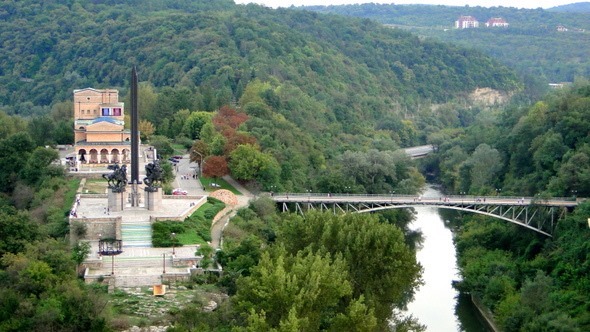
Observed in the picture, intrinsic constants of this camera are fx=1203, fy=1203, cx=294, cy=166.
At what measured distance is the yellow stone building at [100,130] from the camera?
75.8 metres

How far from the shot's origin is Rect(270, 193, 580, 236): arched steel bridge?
218 ft

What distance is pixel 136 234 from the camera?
55281mm

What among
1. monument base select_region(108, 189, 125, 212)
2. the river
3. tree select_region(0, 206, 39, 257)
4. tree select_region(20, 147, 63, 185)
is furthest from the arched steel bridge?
tree select_region(0, 206, 39, 257)

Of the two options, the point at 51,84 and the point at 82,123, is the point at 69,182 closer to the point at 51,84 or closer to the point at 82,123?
the point at 82,123

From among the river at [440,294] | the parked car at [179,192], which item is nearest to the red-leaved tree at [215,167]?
the parked car at [179,192]

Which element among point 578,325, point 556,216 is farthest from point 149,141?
point 578,325

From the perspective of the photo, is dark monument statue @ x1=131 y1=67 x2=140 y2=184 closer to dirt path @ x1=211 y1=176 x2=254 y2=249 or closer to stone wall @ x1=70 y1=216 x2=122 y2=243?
dirt path @ x1=211 y1=176 x2=254 y2=249

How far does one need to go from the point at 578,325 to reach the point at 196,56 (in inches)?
3255

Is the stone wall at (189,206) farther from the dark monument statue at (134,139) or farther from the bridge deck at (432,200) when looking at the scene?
the bridge deck at (432,200)

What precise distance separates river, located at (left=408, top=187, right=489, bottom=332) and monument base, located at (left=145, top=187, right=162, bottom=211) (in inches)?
535

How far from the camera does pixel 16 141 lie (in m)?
73.2

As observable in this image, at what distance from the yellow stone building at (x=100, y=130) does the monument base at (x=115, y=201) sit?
15887 millimetres

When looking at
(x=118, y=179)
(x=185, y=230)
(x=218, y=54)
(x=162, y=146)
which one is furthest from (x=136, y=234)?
(x=218, y=54)

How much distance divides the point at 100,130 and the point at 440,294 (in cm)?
2592
